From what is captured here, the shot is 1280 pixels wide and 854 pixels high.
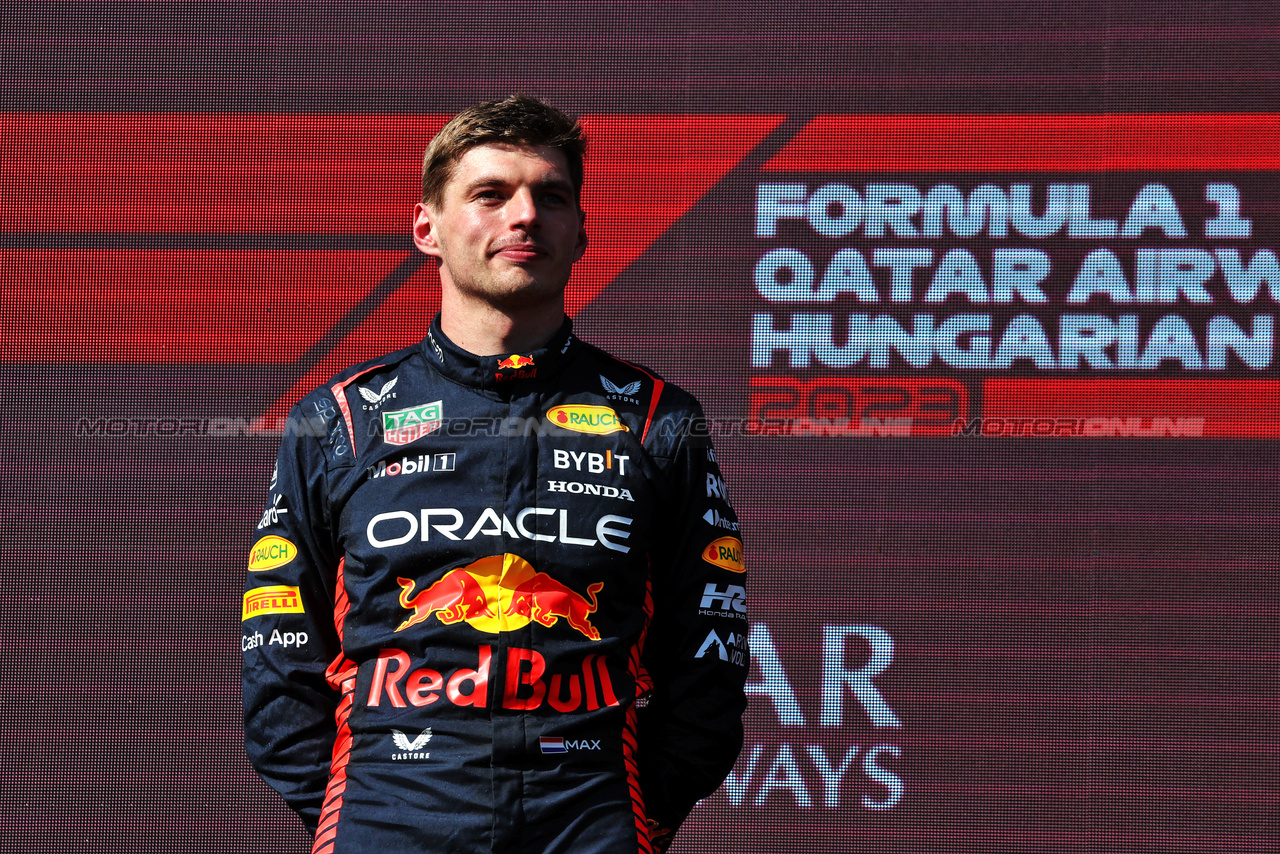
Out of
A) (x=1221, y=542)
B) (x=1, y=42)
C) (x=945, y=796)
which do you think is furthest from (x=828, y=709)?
(x=1, y=42)

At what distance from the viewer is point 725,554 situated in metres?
1.44

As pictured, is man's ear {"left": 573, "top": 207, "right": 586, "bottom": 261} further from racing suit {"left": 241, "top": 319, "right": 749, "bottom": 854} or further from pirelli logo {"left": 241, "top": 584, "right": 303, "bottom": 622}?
pirelli logo {"left": 241, "top": 584, "right": 303, "bottom": 622}

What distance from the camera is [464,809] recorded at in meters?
1.23

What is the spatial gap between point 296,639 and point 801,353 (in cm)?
148

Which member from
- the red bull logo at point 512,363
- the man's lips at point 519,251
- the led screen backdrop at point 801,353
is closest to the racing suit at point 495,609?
the red bull logo at point 512,363

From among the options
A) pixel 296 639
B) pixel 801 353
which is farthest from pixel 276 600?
pixel 801 353

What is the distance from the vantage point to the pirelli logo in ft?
4.68

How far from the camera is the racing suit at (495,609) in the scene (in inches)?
49.6

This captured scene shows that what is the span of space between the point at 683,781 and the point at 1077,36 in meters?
2.03

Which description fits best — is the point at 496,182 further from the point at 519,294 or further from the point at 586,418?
the point at 586,418

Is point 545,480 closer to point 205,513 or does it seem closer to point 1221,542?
point 205,513

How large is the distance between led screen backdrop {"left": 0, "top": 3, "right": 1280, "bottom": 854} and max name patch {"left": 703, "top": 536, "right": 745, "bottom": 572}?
1.10m

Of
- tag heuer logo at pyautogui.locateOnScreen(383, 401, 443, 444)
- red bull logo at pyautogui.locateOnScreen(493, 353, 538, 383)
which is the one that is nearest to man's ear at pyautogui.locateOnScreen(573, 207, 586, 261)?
red bull logo at pyautogui.locateOnScreen(493, 353, 538, 383)

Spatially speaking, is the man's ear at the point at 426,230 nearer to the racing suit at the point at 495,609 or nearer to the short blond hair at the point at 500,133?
the short blond hair at the point at 500,133
